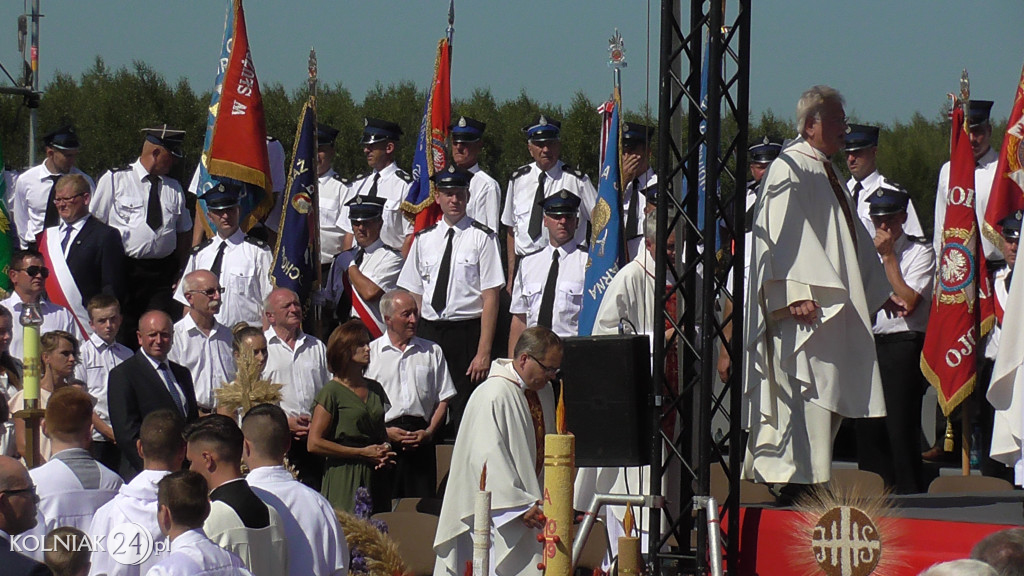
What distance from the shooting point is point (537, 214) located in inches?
515

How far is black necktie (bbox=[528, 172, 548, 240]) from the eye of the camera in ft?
42.6

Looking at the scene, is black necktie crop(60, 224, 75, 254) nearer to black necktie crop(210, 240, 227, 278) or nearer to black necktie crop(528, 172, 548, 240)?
black necktie crop(210, 240, 227, 278)

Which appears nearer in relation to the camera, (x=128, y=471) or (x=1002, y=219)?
(x=128, y=471)

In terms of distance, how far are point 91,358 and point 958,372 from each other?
6.08 metres

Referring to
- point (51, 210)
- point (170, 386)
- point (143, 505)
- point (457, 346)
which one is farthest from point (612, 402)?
point (51, 210)

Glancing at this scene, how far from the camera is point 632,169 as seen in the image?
12.6m

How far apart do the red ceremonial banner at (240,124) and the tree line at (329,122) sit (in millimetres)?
8127

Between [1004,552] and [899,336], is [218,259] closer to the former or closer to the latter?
[899,336]

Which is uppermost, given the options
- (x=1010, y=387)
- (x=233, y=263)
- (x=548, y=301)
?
(x=233, y=263)

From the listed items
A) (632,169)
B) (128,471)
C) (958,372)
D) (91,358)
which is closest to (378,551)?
(128,471)

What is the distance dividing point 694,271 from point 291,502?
2.29m

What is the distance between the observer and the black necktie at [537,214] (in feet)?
42.6

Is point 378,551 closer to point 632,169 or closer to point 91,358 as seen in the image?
point 91,358

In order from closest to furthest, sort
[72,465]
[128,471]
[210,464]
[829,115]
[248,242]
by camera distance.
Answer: [210,464]
[72,465]
[829,115]
[128,471]
[248,242]
